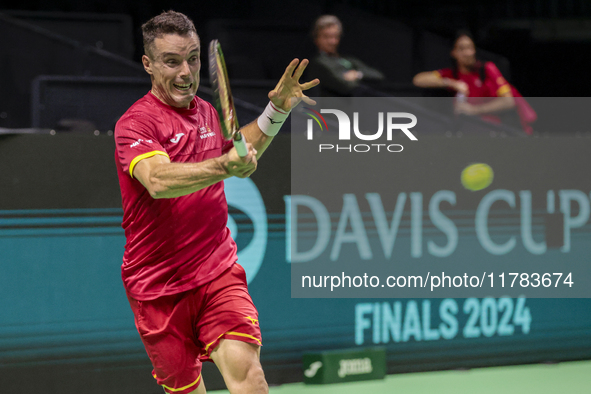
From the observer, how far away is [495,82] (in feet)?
17.5

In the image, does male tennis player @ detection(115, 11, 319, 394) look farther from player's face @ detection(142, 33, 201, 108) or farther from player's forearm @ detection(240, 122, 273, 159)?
player's forearm @ detection(240, 122, 273, 159)

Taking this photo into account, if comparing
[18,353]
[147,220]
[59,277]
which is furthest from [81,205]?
[147,220]

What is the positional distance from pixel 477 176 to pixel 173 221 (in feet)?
8.04

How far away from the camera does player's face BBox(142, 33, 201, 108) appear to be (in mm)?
2654

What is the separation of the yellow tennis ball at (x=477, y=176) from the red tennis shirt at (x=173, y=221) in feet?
7.08

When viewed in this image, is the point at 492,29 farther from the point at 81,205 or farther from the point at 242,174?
the point at 242,174

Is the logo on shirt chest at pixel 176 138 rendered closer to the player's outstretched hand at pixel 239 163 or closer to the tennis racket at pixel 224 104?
the tennis racket at pixel 224 104

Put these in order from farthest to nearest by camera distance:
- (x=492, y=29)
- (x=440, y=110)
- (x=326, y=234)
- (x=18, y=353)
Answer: (x=492, y=29) → (x=440, y=110) → (x=326, y=234) → (x=18, y=353)

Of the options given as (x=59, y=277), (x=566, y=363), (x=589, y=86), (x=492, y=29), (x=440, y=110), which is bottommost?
(x=566, y=363)

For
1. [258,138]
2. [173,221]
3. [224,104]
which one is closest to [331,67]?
[258,138]

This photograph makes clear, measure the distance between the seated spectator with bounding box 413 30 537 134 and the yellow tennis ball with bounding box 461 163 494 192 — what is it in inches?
24.0

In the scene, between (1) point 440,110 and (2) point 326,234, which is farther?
(1) point 440,110

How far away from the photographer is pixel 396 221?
14.7 feet

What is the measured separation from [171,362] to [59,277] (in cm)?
132
